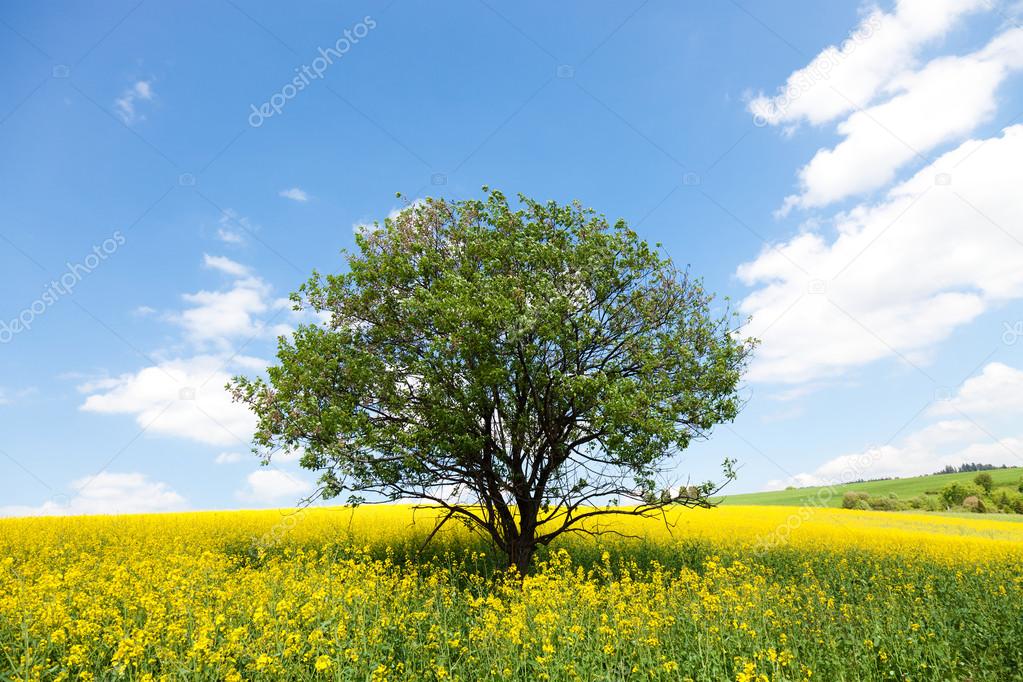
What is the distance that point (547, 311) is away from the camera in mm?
13164

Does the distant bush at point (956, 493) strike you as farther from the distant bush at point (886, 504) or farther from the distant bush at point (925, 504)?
the distant bush at point (886, 504)

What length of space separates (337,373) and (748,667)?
1037 cm

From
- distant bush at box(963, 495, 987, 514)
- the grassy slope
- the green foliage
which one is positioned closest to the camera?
distant bush at box(963, 495, 987, 514)

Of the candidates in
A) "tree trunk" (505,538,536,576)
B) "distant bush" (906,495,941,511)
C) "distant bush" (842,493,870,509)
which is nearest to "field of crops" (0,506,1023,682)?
"tree trunk" (505,538,536,576)

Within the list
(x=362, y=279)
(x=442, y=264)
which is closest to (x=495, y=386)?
(x=442, y=264)

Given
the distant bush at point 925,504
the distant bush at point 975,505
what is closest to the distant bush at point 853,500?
the distant bush at point 925,504

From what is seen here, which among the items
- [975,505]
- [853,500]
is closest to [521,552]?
[853,500]

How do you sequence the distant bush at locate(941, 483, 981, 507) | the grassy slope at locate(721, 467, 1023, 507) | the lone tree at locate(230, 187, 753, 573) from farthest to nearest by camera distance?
the grassy slope at locate(721, 467, 1023, 507), the distant bush at locate(941, 483, 981, 507), the lone tree at locate(230, 187, 753, 573)

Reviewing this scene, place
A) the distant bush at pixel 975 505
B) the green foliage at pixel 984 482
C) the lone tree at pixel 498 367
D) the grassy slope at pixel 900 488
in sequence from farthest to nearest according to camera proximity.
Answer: the grassy slope at pixel 900 488
the green foliage at pixel 984 482
the distant bush at pixel 975 505
the lone tree at pixel 498 367

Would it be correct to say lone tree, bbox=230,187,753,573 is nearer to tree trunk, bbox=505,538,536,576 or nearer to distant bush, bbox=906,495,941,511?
tree trunk, bbox=505,538,536,576

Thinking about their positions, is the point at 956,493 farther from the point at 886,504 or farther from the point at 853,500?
the point at 853,500

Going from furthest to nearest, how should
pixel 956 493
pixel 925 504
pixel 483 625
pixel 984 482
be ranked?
pixel 984 482 < pixel 956 493 < pixel 925 504 < pixel 483 625

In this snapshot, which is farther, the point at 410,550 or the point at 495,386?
the point at 410,550

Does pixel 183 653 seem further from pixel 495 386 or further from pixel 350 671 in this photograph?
pixel 495 386
